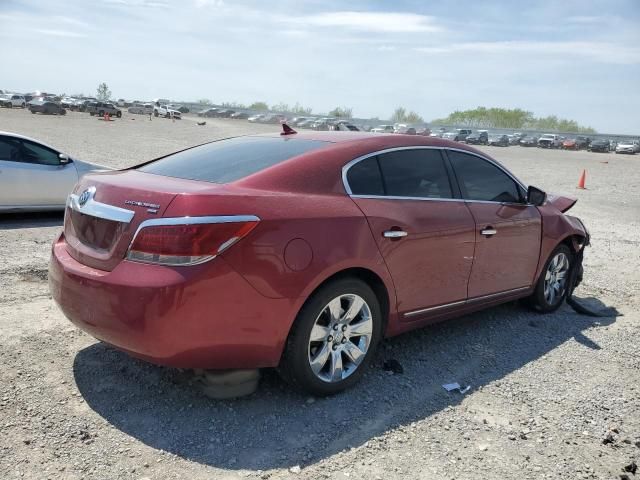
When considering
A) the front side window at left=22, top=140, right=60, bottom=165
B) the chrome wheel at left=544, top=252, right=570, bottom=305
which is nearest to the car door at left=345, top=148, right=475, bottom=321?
the chrome wheel at left=544, top=252, right=570, bottom=305

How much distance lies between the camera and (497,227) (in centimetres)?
480

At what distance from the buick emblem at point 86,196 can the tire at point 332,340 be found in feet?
4.82

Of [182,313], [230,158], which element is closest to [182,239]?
[182,313]

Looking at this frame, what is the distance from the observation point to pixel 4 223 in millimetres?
8367

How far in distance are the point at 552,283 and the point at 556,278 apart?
3.0 inches

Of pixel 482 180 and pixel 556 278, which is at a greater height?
pixel 482 180

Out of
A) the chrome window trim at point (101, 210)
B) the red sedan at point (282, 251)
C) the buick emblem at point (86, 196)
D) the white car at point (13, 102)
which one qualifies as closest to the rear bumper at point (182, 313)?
the red sedan at point (282, 251)

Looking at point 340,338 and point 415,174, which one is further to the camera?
point 415,174

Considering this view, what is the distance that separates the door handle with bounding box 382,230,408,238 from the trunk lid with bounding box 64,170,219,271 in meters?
1.18

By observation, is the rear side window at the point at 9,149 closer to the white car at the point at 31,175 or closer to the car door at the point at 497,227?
the white car at the point at 31,175

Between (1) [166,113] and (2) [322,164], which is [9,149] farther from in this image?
(1) [166,113]

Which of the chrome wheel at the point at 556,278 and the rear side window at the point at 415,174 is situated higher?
the rear side window at the point at 415,174

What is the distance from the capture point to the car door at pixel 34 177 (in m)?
8.34

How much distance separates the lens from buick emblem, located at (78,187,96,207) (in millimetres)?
3545
